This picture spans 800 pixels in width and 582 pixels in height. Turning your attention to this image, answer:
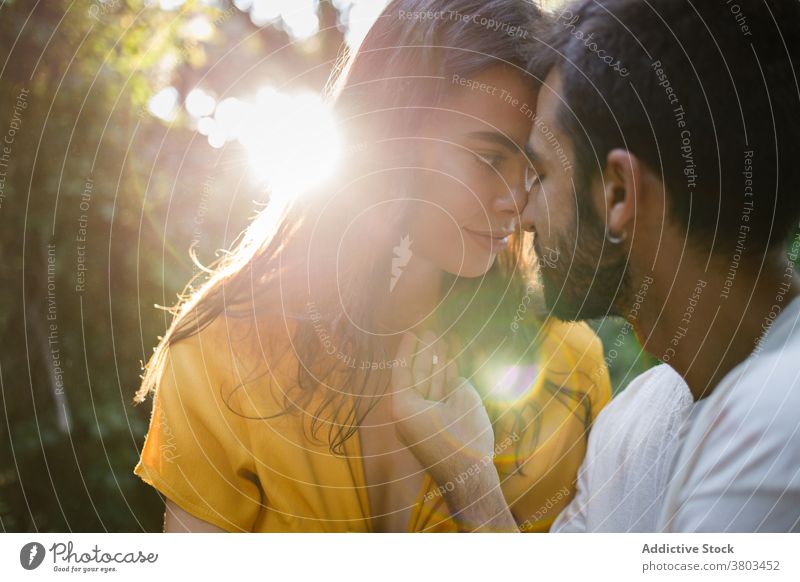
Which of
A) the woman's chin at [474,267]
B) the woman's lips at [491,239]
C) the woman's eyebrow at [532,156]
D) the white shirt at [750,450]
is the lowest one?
the white shirt at [750,450]

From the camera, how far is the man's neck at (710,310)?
0.79m

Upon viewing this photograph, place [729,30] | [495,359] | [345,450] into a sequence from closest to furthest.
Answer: [729,30]
[345,450]
[495,359]

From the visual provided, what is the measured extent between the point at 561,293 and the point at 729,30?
0.35 m

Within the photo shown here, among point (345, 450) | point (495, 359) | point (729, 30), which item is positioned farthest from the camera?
point (495, 359)

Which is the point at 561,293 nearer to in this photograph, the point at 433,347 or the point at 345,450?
the point at 433,347

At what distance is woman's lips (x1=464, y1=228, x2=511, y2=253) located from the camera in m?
0.95

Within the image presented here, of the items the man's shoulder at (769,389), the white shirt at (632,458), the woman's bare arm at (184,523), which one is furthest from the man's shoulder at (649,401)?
the woman's bare arm at (184,523)

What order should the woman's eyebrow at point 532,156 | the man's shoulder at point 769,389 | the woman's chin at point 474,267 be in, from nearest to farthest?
the man's shoulder at point 769,389
the woman's eyebrow at point 532,156
the woman's chin at point 474,267

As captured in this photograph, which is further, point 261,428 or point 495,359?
point 495,359

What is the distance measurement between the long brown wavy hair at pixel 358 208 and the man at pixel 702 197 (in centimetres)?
9

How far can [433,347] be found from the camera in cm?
97

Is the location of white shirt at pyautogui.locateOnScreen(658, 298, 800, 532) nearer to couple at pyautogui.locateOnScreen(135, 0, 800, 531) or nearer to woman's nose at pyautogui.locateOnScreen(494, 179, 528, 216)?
couple at pyautogui.locateOnScreen(135, 0, 800, 531)

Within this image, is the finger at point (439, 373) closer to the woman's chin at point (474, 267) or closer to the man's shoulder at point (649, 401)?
the woman's chin at point (474, 267)

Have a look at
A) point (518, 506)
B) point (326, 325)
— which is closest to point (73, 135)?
point (326, 325)
